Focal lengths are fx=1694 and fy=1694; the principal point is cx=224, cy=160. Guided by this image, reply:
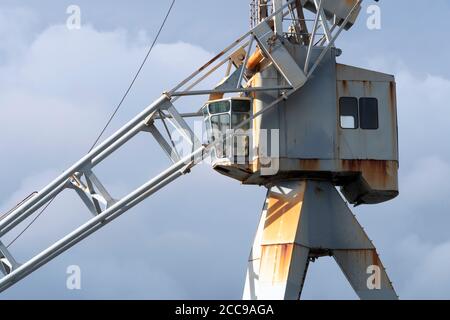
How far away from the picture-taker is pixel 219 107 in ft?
198

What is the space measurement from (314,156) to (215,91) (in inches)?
166

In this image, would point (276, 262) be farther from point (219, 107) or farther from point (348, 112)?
point (348, 112)

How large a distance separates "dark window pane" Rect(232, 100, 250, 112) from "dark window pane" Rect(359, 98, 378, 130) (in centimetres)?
412

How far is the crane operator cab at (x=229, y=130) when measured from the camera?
60.0m

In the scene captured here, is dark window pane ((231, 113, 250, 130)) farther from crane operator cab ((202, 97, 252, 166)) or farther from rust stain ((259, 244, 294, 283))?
rust stain ((259, 244, 294, 283))

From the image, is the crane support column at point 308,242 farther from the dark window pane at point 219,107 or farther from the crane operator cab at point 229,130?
the dark window pane at point 219,107

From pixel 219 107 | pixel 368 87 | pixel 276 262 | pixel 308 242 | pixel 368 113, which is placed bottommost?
pixel 276 262

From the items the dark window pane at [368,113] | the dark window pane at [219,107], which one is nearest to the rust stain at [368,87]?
the dark window pane at [368,113]

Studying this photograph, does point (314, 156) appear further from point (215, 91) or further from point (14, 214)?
point (14, 214)

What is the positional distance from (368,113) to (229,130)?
5117mm

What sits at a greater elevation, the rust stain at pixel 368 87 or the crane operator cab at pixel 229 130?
the rust stain at pixel 368 87

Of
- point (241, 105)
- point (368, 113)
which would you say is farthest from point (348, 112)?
point (241, 105)

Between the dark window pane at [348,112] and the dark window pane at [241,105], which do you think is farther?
the dark window pane at [348,112]
